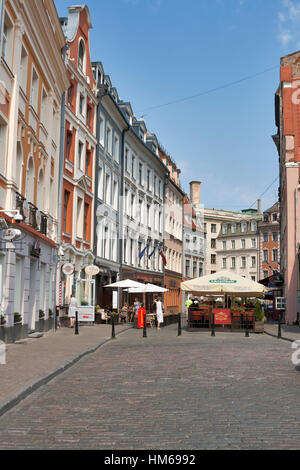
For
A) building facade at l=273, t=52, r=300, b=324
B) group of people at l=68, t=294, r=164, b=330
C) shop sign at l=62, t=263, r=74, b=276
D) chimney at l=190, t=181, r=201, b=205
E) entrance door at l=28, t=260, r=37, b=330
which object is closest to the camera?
entrance door at l=28, t=260, r=37, b=330

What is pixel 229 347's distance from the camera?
57.6 feet

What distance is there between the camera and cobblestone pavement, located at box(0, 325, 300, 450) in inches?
229

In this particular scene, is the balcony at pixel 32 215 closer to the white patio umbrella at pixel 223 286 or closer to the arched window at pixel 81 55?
the white patio umbrella at pixel 223 286

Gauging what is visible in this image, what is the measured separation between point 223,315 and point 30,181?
11.1 meters

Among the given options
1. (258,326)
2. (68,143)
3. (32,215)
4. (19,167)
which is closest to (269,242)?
(68,143)

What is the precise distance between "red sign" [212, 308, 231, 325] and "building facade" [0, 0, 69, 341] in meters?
7.54

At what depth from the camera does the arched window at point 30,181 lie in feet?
66.6

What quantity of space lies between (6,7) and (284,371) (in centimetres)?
1291

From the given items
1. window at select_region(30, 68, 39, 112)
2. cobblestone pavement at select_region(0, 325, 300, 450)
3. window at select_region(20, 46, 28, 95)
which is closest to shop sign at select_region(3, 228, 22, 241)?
cobblestone pavement at select_region(0, 325, 300, 450)

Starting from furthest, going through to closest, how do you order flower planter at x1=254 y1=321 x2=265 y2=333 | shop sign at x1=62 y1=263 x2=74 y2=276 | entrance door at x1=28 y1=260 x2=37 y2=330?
flower planter at x1=254 y1=321 x2=265 y2=333, shop sign at x1=62 y1=263 x2=74 y2=276, entrance door at x1=28 y1=260 x2=37 y2=330

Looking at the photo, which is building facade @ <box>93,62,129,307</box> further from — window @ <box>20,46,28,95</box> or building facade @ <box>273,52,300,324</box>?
window @ <box>20,46,28,95</box>

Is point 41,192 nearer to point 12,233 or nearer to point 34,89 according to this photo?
point 34,89

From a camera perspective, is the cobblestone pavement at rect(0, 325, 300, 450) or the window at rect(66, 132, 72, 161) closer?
the cobblestone pavement at rect(0, 325, 300, 450)
